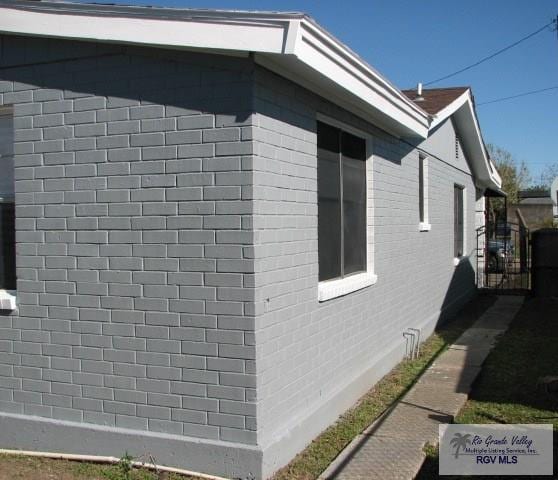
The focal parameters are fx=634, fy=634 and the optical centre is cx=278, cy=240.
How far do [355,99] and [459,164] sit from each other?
735cm

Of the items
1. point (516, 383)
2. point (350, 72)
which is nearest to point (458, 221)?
point (516, 383)

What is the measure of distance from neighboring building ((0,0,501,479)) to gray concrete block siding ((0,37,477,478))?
0.04 ft

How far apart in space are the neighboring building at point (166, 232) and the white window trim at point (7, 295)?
13 mm

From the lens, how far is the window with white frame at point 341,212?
5495mm

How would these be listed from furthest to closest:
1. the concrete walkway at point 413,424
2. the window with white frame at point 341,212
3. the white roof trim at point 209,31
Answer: the window with white frame at point 341,212 → the concrete walkway at point 413,424 → the white roof trim at point 209,31

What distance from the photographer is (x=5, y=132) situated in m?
4.98

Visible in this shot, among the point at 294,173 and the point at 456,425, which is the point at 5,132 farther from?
the point at 456,425

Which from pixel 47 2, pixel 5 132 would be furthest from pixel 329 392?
pixel 47 2

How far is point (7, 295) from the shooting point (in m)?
4.90

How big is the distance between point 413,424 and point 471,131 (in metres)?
8.17

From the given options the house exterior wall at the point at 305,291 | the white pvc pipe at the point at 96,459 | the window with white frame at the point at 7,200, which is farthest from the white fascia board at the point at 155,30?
the white pvc pipe at the point at 96,459

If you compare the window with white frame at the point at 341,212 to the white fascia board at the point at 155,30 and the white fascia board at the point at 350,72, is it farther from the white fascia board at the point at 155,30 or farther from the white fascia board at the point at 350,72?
the white fascia board at the point at 155,30

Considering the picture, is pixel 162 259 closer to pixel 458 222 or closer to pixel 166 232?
pixel 166 232

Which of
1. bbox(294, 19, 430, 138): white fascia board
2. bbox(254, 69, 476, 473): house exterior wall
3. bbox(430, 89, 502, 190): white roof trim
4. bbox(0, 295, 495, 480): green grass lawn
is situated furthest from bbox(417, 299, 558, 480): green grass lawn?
bbox(430, 89, 502, 190): white roof trim
